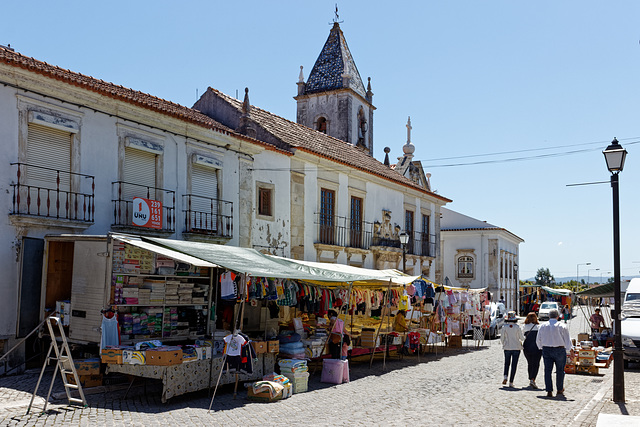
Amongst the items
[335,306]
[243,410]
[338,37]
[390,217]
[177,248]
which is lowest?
[243,410]

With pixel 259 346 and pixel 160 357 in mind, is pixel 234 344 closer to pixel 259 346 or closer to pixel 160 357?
pixel 259 346

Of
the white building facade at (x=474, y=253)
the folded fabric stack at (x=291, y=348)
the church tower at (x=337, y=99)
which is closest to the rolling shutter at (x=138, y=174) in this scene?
the folded fabric stack at (x=291, y=348)

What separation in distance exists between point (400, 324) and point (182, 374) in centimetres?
935

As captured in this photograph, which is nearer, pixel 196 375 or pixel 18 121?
pixel 196 375

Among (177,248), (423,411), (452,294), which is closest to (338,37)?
(452,294)

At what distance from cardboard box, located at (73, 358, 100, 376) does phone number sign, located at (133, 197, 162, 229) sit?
4.70 meters

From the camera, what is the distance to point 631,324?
15148mm

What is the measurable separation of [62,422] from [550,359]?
8.14 m

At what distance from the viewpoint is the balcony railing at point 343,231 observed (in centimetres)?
2211

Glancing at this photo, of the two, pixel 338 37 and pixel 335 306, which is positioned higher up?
pixel 338 37

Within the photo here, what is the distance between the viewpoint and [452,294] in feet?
62.8

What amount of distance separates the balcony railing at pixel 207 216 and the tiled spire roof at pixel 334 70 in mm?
18931

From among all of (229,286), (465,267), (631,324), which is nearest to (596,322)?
(631,324)

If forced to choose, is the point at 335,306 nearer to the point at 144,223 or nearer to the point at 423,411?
the point at 144,223
